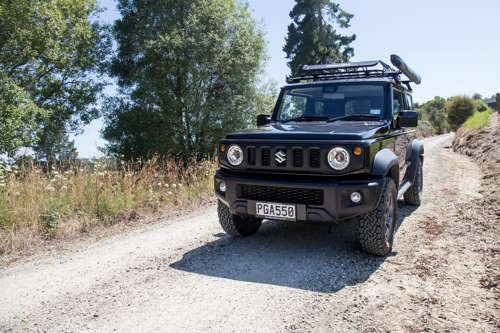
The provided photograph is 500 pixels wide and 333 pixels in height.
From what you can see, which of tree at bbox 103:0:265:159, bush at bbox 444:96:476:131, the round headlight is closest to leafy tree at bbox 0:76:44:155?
tree at bbox 103:0:265:159

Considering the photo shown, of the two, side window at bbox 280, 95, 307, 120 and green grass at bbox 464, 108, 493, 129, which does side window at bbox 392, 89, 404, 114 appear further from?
green grass at bbox 464, 108, 493, 129

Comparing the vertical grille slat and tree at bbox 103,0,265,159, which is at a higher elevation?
tree at bbox 103,0,265,159

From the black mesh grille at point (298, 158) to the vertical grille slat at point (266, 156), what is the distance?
0.29m

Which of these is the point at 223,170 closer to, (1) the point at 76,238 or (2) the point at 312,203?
(2) the point at 312,203

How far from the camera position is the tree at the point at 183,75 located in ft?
54.3

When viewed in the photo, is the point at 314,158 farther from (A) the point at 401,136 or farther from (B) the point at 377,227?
(A) the point at 401,136

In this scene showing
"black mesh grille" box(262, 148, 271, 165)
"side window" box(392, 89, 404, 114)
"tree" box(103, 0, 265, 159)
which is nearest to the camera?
"black mesh grille" box(262, 148, 271, 165)

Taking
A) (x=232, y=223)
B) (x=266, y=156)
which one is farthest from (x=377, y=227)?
(x=232, y=223)

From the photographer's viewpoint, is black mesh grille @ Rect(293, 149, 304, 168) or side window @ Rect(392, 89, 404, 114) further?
side window @ Rect(392, 89, 404, 114)

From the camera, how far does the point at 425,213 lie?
6.02m

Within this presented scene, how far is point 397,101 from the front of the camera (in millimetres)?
5344

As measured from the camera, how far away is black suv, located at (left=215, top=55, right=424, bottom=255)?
364cm

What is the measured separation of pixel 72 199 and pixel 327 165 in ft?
14.3

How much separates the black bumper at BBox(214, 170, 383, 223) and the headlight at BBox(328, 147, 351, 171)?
15 cm
